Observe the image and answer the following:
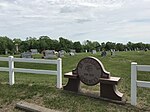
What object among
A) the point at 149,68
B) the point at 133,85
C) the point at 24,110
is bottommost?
the point at 24,110

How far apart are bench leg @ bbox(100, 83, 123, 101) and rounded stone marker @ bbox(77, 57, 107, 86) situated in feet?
1.05

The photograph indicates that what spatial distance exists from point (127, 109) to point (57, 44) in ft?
234

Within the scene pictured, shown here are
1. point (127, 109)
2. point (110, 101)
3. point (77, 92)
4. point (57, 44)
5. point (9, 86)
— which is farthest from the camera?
point (57, 44)

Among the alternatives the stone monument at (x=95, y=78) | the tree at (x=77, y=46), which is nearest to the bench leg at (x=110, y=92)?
the stone monument at (x=95, y=78)

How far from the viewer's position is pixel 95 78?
803 cm

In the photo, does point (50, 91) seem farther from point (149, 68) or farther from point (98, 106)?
point (149, 68)

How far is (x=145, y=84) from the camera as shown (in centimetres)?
731

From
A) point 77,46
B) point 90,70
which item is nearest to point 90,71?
point 90,70

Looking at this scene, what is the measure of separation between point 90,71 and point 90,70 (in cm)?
3

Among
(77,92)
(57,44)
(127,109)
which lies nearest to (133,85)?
(127,109)

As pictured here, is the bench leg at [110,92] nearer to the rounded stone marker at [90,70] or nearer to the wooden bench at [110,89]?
the wooden bench at [110,89]

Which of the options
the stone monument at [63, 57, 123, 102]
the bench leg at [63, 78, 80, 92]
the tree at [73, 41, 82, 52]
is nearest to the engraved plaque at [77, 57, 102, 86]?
the stone monument at [63, 57, 123, 102]

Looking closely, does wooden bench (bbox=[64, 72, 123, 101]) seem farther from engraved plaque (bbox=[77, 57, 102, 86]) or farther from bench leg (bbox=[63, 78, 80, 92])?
bench leg (bbox=[63, 78, 80, 92])

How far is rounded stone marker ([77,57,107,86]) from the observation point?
26.0 feet
